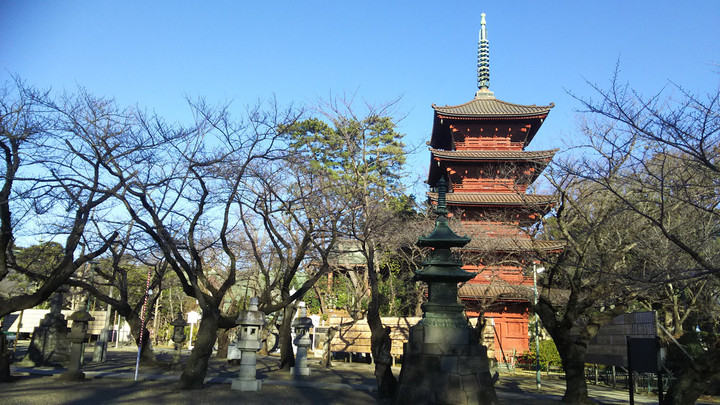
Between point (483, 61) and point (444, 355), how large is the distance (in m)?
30.3

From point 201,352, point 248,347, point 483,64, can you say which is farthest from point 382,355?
point 483,64

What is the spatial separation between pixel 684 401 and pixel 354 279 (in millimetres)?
22595

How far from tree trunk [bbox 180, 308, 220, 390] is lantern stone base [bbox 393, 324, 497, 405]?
17.6 feet

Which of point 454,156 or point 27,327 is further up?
point 454,156

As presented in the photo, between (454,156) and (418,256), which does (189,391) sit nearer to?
(418,256)

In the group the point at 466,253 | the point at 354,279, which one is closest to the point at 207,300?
the point at 466,253

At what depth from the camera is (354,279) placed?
101 feet

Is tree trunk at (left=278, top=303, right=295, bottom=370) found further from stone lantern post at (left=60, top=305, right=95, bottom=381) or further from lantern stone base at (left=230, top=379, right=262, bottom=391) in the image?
stone lantern post at (left=60, top=305, right=95, bottom=381)

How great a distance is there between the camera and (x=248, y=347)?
14117 millimetres

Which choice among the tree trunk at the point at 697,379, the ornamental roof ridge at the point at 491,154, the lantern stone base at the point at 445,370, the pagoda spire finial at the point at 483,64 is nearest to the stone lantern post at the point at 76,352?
the lantern stone base at the point at 445,370

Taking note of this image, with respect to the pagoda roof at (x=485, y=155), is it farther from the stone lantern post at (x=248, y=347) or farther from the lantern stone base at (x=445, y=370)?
the lantern stone base at (x=445, y=370)

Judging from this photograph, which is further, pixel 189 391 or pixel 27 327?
pixel 27 327

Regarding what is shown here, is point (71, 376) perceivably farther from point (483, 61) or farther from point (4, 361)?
point (483, 61)

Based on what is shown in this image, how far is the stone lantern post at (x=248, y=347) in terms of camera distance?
14.0 meters
